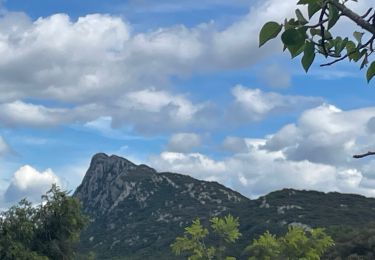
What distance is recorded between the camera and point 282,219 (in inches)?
4532

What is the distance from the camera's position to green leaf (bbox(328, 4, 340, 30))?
6.95 ft

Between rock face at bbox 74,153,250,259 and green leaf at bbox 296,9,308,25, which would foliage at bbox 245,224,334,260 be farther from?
rock face at bbox 74,153,250,259

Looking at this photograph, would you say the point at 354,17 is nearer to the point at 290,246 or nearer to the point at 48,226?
the point at 290,246

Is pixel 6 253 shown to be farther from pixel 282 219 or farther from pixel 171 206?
pixel 171 206

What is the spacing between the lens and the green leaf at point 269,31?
211 centimetres

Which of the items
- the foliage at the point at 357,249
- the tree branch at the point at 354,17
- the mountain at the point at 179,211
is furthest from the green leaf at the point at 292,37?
the mountain at the point at 179,211

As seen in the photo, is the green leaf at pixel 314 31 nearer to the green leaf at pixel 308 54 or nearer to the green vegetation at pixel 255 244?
the green leaf at pixel 308 54

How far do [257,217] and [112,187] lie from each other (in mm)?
85450

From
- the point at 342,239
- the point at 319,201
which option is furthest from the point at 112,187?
the point at 342,239

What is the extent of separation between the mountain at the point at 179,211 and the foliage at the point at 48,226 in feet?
165

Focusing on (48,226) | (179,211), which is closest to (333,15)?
(48,226)

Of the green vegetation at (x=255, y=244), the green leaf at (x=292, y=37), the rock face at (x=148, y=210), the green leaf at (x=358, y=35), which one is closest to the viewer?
the green leaf at (x=292, y=37)

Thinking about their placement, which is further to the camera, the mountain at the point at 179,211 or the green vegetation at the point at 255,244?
the mountain at the point at 179,211

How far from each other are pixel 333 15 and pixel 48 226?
120ft
